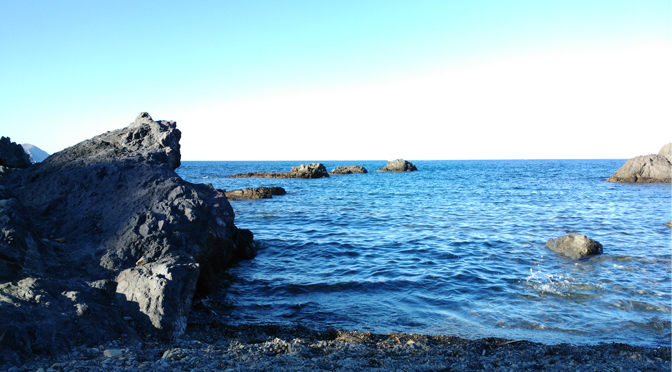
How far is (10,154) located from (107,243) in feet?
26.9

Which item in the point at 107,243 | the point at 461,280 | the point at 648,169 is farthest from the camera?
the point at 648,169

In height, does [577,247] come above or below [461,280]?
above

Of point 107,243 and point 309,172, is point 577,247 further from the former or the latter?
point 309,172

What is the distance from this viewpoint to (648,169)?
41.6m

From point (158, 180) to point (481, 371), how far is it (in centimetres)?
768

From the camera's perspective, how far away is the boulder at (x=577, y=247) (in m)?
11.2

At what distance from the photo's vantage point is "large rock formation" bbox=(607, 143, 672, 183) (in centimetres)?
4059

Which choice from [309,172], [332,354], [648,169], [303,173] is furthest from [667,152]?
[332,354]

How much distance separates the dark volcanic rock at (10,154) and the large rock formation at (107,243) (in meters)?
2.93

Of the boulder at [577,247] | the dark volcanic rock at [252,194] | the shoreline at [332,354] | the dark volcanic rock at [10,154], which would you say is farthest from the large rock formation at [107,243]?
the dark volcanic rock at [252,194]

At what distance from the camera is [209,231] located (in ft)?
27.2

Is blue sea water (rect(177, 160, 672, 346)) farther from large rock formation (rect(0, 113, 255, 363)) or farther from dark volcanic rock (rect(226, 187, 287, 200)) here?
dark volcanic rock (rect(226, 187, 287, 200))

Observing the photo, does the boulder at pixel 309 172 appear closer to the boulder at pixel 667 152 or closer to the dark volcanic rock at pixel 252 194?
the dark volcanic rock at pixel 252 194

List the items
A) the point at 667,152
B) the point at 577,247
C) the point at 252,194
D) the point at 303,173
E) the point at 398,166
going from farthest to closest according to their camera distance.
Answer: the point at 398,166, the point at 303,173, the point at 667,152, the point at 252,194, the point at 577,247
